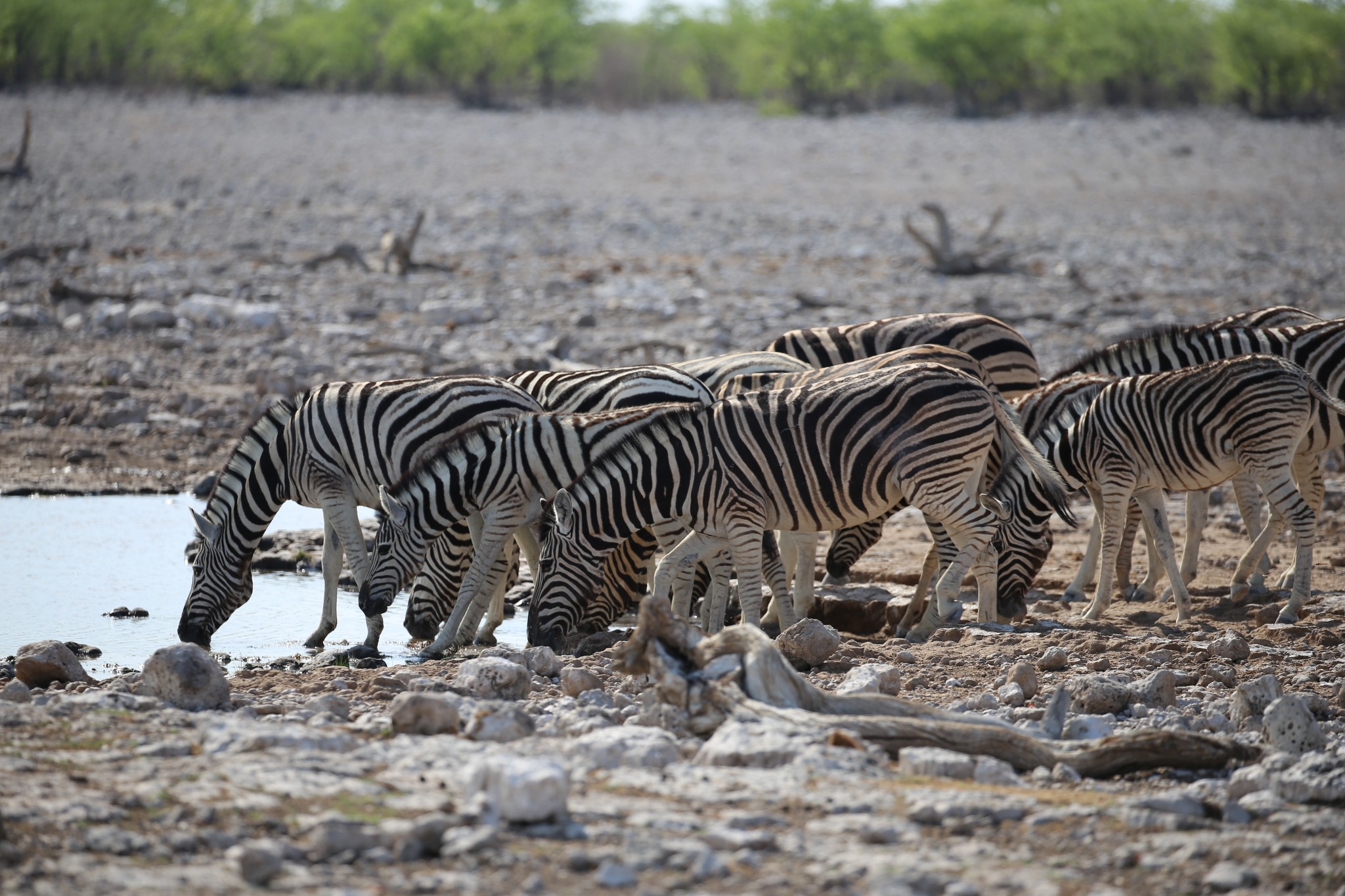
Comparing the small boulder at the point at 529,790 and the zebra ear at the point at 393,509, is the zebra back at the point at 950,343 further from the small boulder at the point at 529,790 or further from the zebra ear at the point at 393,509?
the small boulder at the point at 529,790

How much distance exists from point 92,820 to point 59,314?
13239mm

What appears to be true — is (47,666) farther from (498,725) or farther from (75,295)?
(75,295)

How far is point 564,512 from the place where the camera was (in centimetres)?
734

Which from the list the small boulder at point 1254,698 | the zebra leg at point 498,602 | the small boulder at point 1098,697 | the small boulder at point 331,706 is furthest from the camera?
the zebra leg at point 498,602

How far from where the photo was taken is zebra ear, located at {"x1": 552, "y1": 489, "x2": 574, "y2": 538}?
7.30 meters

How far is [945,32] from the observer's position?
42969mm

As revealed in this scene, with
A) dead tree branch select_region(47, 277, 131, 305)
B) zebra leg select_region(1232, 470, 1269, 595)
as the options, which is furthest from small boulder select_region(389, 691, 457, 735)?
dead tree branch select_region(47, 277, 131, 305)

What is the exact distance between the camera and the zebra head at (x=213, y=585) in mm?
8008

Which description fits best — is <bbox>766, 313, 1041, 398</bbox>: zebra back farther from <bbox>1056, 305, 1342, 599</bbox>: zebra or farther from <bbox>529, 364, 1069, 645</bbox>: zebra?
<bbox>529, 364, 1069, 645</bbox>: zebra

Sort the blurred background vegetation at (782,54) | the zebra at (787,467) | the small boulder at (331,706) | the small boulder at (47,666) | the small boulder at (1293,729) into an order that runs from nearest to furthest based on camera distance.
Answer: the small boulder at (1293,729), the small boulder at (331,706), the small boulder at (47,666), the zebra at (787,467), the blurred background vegetation at (782,54)

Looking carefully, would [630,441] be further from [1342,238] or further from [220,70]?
[220,70]

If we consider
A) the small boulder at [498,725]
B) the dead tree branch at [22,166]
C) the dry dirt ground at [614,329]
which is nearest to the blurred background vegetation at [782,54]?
the dry dirt ground at [614,329]

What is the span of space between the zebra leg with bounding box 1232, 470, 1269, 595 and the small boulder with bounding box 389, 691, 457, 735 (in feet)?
16.3

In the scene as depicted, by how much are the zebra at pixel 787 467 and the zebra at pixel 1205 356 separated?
1.76m
